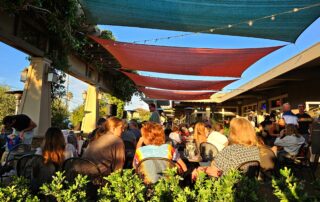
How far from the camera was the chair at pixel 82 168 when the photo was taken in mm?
2855

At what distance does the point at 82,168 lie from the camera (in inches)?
114

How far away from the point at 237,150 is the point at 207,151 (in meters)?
1.40

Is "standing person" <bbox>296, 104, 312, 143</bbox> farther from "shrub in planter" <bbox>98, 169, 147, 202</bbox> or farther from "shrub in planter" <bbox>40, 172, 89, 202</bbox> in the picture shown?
"shrub in planter" <bbox>40, 172, 89, 202</bbox>

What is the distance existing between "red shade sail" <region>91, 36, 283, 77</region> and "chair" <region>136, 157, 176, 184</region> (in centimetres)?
289

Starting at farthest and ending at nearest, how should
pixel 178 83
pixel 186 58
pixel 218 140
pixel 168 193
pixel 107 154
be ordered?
1. pixel 178 83
2. pixel 186 58
3. pixel 218 140
4. pixel 107 154
5. pixel 168 193

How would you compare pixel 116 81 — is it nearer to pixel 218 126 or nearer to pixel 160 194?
pixel 218 126

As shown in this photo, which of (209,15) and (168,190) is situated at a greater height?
(209,15)

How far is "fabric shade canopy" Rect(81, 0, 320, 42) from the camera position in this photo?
393 centimetres

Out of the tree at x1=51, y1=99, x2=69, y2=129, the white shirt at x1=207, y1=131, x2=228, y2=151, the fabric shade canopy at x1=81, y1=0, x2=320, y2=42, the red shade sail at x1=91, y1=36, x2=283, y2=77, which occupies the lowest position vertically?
the white shirt at x1=207, y1=131, x2=228, y2=151

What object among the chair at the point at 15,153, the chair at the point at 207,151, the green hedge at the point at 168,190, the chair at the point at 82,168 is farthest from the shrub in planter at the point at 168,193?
the chair at the point at 207,151

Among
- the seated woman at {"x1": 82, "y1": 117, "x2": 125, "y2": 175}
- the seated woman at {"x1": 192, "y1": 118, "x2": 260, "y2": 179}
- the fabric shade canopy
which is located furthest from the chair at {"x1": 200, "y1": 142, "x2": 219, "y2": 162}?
the fabric shade canopy

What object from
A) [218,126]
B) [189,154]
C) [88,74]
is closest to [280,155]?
[218,126]

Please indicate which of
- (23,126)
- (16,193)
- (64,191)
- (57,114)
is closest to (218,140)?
(23,126)

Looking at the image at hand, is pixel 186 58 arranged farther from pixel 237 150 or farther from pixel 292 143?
pixel 237 150
